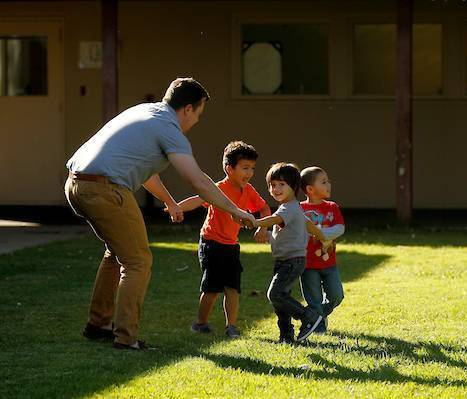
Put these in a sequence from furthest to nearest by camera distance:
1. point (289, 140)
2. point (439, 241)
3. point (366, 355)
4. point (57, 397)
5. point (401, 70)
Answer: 1. point (289, 140)
2. point (401, 70)
3. point (439, 241)
4. point (366, 355)
5. point (57, 397)

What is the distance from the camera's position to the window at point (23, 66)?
17875mm

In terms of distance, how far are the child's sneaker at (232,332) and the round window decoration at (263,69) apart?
10.1 meters

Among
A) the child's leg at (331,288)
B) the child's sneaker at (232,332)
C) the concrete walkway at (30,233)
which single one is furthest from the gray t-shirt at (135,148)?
the concrete walkway at (30,233)

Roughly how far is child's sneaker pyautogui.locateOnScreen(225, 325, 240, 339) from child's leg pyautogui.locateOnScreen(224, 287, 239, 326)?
0.18ft

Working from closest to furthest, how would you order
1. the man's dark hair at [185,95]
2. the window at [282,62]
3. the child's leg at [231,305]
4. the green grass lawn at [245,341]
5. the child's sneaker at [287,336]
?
the green grass lawn at [245,341], the man's dark hair at [185,95], the child's sneaker at [287,336], the child's leg at [231,305], the window at [282,62]

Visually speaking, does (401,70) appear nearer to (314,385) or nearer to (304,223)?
(304,223)

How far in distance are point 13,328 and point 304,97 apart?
399 inches

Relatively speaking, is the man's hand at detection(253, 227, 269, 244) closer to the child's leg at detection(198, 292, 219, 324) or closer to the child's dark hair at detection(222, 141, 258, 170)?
the child's dark hair at detection(222, 141, 258, 170)

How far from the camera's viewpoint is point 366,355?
22.7 ft

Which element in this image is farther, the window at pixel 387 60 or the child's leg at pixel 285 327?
the window at pixel 387 60

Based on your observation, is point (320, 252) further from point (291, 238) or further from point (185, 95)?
point (185, 95)

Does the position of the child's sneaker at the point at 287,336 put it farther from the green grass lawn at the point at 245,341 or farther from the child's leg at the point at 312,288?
the child's leg at the point at 312,288

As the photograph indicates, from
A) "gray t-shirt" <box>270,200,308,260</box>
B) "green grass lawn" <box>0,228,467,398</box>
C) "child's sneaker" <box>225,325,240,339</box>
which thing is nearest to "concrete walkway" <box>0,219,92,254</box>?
"green grass lawn" <box>0,228,467,398</box>

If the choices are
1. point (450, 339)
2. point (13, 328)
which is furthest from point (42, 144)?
point (450, 339)
